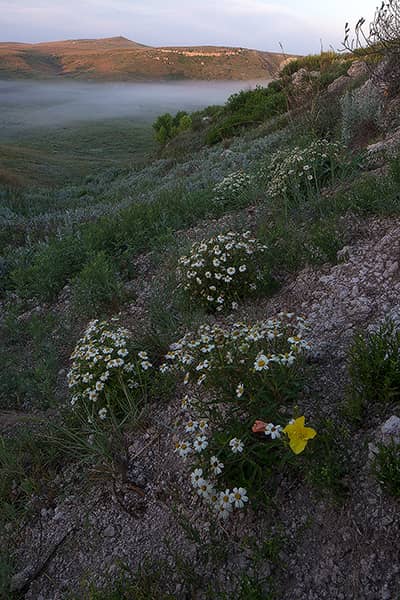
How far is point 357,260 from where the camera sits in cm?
397

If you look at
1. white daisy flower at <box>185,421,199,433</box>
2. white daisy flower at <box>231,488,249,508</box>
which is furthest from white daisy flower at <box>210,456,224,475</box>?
white daisy flower at <box>185,421,199,433</box>

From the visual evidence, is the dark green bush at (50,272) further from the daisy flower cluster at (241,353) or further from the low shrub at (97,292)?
the daisy flower cluster at (241,353)

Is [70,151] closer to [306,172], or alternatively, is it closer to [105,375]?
[306,172]

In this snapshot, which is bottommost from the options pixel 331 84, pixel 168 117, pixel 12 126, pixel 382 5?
pixel 12 126

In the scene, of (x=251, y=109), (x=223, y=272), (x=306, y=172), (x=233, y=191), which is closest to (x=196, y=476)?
(x=223, y=272)

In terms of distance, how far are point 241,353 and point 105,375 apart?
104 centimetres

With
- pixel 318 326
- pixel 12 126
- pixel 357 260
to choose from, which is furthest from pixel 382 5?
pixel 12 126

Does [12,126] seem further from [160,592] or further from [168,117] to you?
[160,592]

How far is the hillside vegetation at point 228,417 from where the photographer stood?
2.16 m

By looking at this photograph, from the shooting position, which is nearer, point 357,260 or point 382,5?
point 357,260

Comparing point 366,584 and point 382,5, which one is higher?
point 382,5

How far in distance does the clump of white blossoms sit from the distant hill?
14111 centimetres

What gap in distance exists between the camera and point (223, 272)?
4.24 metres

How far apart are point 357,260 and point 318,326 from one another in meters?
0.89
